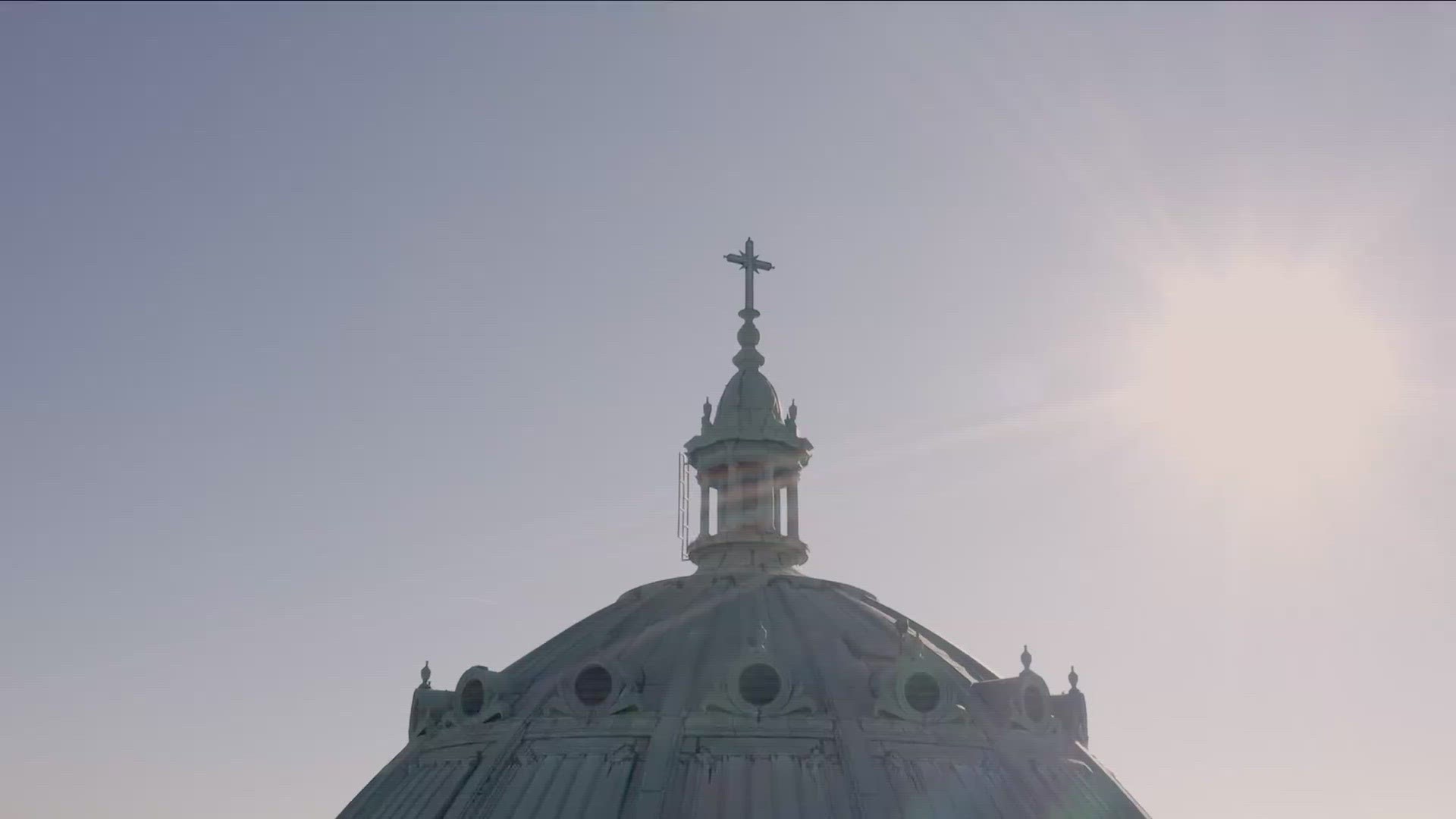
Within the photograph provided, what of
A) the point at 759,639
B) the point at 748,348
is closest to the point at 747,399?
the point at 748,348

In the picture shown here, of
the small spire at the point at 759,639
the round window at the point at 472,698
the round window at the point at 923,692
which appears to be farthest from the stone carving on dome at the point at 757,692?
the round window at the point at 472,698

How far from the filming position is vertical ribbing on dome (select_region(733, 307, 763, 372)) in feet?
180

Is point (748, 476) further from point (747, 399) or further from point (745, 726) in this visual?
point (745, 726)

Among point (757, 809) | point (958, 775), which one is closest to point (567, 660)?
point (757, 809)

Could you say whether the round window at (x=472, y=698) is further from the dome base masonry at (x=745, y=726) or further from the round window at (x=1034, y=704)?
the round window at (x=1034, y=704)

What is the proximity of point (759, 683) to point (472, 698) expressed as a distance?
10017 millimetres

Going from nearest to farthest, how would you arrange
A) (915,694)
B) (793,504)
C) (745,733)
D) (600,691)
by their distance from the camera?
1. (745,733)
2. (915,694)
3. (600,691)
4. (793,504)

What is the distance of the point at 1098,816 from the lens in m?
42.2

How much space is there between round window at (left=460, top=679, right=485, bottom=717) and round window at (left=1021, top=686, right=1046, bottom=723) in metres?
17.2

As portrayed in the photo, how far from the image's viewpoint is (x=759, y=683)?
4028 cm

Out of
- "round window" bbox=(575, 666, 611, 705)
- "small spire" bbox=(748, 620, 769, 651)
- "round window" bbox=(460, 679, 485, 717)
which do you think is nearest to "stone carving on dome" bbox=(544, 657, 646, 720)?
"round window" bbox=(575, 666, 611, 705)

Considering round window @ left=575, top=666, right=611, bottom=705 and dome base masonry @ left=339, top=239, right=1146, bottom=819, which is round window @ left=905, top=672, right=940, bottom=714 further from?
round window @ left=575, top=666, right=611, bottom=705

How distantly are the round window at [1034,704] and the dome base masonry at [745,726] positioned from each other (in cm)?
6

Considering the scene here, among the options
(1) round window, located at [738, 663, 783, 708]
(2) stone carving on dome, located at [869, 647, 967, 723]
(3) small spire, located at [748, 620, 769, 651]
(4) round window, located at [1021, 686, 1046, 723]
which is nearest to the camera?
(1) round window, located at [738, 663, 783, 708]
